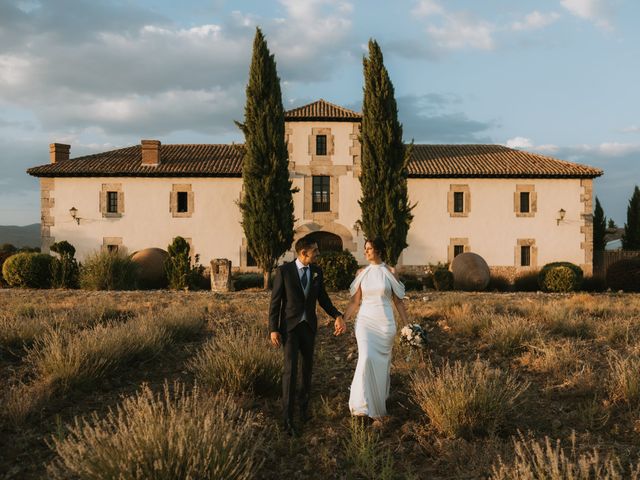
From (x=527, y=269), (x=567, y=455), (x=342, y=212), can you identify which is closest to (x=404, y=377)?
(x=567, y=455)

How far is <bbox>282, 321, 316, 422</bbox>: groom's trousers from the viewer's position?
585cm

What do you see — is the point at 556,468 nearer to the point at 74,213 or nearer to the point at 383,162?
the point at 383,162

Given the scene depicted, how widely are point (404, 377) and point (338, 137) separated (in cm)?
1932

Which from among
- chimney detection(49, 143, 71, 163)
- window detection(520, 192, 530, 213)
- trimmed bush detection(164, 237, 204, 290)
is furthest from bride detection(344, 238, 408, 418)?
chimney detection(49, 143, 71, 163)

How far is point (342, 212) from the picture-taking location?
25844mm

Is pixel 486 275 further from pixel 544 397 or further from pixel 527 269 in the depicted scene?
pixel 544 397

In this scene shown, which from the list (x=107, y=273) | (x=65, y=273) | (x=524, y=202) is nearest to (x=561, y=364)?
(x=107, y=273)

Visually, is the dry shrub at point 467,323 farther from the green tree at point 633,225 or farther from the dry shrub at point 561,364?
the green tree at point 633,225

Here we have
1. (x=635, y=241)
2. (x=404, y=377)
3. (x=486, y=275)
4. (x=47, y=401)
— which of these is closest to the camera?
(x=47, y=401)

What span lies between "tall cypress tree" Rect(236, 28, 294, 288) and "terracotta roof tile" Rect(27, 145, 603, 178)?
4.28 m

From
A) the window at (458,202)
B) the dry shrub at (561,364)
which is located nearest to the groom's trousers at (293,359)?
the dry shrub at (561,364)

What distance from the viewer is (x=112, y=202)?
26.1 meters

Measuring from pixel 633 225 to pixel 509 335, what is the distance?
2776cm

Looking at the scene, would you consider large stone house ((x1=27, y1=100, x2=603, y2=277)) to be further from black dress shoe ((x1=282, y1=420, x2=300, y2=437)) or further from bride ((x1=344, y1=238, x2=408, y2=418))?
black dress shoe ((x1=282, y1=420, x2=300, y2=437))
